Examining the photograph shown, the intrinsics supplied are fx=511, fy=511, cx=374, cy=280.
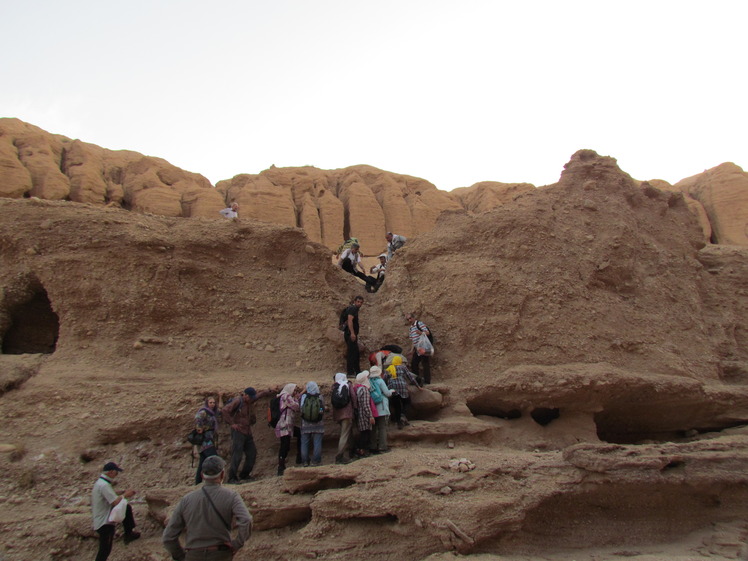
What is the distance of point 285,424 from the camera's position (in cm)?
668

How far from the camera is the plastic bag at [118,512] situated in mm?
5289

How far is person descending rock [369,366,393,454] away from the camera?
22.4 ft

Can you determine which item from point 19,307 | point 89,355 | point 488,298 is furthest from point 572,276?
point 19,307

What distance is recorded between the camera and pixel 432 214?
2519 centimetres

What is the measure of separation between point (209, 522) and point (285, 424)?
120 inches

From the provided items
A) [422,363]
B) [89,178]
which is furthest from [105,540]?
[89,178]

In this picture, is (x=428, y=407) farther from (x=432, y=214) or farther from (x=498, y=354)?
(x=432, y=214)

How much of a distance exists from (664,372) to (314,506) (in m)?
6.17

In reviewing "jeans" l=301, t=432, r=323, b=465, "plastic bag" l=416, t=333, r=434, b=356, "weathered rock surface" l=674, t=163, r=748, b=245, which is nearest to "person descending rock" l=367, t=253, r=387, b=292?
"plastic bag" l=416, t=333, r=434, b=356

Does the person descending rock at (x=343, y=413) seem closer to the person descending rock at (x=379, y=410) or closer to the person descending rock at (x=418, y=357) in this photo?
the person descending rock at (x=379, y=410)

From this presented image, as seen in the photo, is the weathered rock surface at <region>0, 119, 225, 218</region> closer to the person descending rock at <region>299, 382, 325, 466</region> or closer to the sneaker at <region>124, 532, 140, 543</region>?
the person descending rock at <region>299, 382, 325, 466</region>

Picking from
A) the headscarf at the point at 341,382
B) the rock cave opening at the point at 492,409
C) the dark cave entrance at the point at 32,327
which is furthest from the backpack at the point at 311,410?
the dark cave entrance at the point at 32,327

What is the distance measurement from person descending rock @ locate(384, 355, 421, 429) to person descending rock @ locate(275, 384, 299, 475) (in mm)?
1396

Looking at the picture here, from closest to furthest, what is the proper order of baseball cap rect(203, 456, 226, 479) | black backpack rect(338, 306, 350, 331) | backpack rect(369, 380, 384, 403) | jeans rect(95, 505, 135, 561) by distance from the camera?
baseball cap rect(203, 456, 226, 479), jeans rect(95, 505, 135, 561), backpack rect(369, 380, 384, 403), black backpack rect(338, 306, 350, 331)
